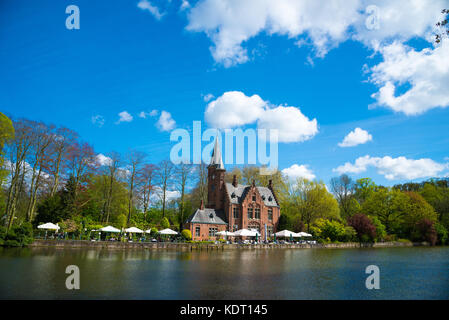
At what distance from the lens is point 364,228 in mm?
51562

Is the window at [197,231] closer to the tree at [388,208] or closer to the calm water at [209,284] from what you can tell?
the calm water at [209,284]

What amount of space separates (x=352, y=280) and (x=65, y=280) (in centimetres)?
1344

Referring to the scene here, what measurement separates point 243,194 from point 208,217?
830cm

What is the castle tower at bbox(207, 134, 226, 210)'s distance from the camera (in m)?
53.4

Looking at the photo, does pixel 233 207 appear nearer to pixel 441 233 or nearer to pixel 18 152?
pixel 18 152

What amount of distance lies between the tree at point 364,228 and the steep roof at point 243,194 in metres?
13.5

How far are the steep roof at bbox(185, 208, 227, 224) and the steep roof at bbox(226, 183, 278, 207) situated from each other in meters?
3.11

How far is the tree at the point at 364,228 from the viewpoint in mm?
51428

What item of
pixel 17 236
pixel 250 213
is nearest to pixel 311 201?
pixel 250 213

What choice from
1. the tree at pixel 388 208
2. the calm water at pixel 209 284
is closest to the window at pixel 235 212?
the tree at pixel 388 208

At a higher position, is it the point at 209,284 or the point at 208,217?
the point at 208,217

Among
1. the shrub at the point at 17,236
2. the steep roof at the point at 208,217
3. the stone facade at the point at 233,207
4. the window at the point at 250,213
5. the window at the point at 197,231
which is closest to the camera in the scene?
the shrub at the point at 17,236
